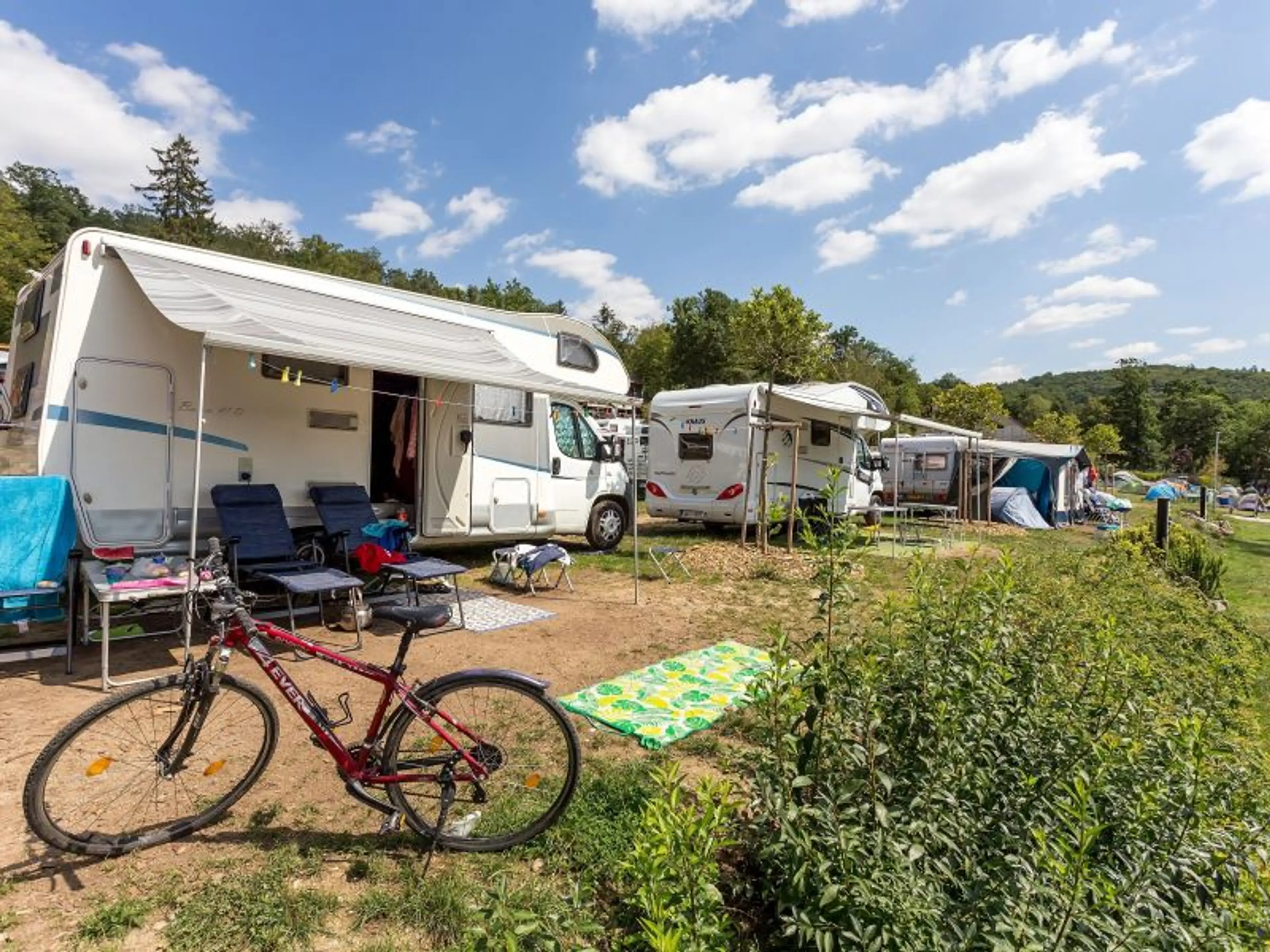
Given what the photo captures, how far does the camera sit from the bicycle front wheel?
8.50ft

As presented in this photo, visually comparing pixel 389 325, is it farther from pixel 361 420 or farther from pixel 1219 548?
pixel 1219 548

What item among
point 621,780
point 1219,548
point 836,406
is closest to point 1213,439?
point 1219,548

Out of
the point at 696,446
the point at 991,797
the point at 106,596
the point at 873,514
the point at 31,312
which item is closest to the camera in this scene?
the point at 991,797

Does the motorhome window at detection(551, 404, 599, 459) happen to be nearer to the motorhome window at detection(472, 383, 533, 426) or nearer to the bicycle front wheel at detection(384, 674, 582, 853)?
the motorhome window at detection(472, 383, 533, 426)

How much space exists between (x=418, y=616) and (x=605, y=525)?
6962mm

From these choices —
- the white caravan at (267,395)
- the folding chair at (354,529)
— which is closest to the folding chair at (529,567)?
the white caravan at (267,395)

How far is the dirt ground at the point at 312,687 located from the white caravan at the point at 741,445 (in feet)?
9.43

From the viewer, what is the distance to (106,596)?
13.0 feet

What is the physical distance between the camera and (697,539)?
11391 millimetres

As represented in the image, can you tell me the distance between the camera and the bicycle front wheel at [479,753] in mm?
2590

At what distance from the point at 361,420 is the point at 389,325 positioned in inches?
42.5

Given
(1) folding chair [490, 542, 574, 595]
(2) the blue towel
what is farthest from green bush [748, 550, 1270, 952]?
(2) the blue towel

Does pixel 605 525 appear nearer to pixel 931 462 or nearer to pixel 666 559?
pixel 666 559

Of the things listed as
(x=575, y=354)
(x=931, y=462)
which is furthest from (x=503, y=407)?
(x=931, y=462)
